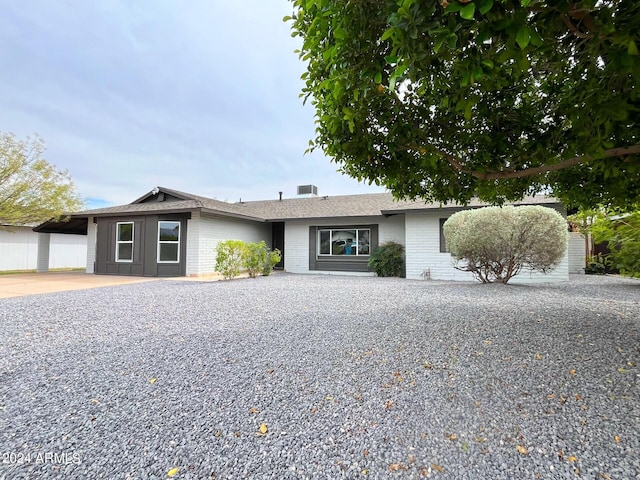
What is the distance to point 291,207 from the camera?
16.4 m

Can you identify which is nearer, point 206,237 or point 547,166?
point 547,166

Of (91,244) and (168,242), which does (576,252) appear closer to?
(168,242)

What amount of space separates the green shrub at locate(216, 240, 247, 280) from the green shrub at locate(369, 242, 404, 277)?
17.9 ft

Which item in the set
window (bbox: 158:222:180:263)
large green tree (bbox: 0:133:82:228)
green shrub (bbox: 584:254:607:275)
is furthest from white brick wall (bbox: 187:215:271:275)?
green shrub (bbox: 584:254:607:275)

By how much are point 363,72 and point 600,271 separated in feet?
49.5

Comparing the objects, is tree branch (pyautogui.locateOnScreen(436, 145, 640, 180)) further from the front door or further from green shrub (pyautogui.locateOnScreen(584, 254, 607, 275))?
the front door

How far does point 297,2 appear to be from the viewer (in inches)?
91.4

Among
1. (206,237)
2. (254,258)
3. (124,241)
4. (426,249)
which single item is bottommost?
(254,258)

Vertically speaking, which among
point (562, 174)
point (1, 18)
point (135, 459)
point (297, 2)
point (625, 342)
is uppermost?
point (1, 18)

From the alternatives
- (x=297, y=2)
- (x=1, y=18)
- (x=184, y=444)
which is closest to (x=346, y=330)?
(x=184, y=444)

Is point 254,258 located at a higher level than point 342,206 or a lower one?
lower

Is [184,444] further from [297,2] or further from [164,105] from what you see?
[164,105]

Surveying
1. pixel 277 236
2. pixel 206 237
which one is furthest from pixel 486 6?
pixel 277 236

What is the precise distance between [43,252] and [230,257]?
39.0ft
